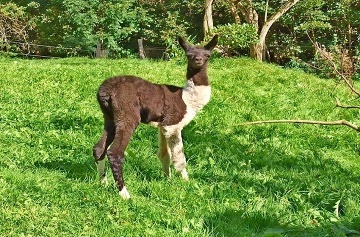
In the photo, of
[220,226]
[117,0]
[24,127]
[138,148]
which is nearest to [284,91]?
[138,148]

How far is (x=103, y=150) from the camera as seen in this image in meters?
5.86

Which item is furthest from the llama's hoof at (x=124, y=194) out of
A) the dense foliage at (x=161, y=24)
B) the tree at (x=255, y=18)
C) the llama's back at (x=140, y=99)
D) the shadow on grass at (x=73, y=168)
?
the tree at (x=255, y=18)

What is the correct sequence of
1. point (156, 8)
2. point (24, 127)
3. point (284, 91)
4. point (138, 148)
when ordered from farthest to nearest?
1. point (156, 8)
2. point (284, 91)
3. point (24, 127)
4. point (138, 148)

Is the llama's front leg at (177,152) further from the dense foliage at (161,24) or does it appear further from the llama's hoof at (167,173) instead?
the dense foliage at (161,24)

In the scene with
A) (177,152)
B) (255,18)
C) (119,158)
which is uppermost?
(255,18)

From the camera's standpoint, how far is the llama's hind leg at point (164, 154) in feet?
20.5

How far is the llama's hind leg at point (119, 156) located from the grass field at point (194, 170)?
12 cm

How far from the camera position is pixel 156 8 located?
25812 mm

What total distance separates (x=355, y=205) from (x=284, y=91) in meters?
5.53

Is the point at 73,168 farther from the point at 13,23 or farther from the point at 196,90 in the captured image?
the point at 13,23

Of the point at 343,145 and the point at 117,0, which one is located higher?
the point at 117,0

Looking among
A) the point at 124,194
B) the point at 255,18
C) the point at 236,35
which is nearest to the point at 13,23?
the point at 255,18

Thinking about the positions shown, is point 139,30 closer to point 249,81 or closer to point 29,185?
point 249,81

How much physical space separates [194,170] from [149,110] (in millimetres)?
1143
